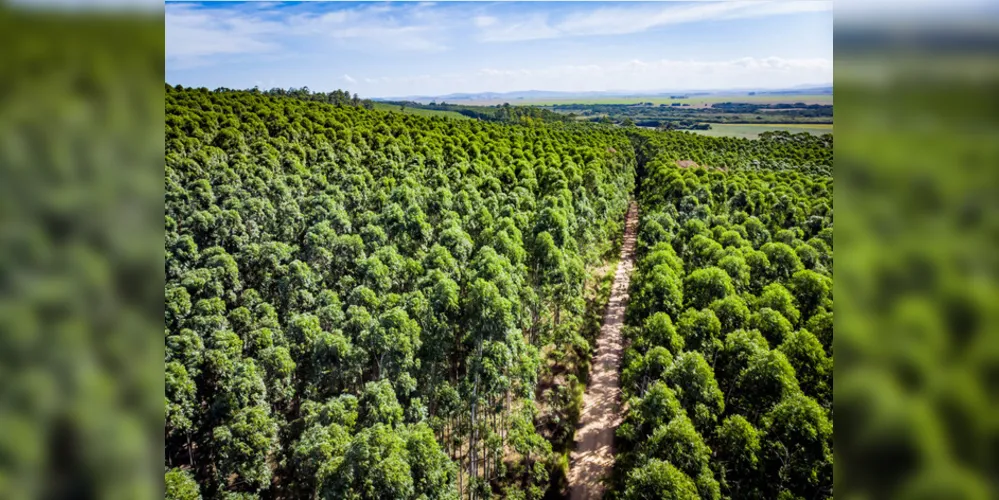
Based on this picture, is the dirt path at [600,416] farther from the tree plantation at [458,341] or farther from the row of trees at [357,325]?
the row of trees at [357,325]

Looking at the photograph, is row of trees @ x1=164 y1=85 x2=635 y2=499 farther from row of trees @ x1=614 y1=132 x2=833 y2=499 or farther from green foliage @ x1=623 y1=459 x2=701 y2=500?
green foliage @ x1=623 y1=459 x2=701 y2=500
